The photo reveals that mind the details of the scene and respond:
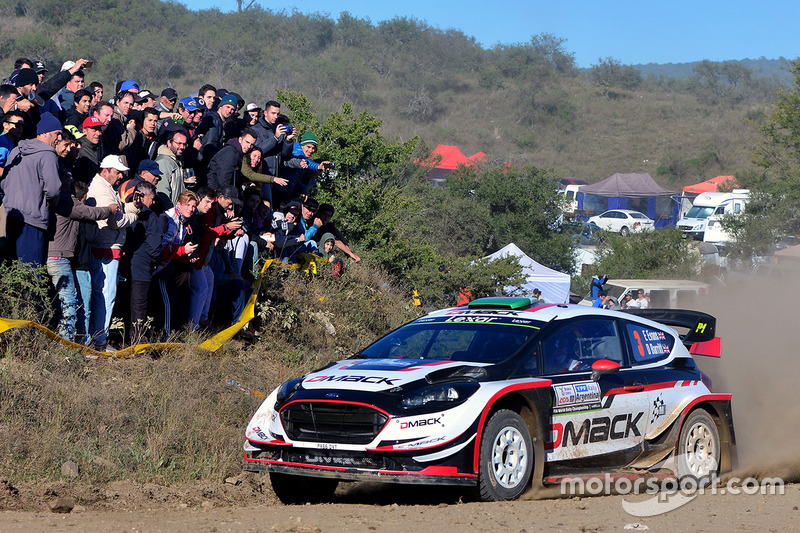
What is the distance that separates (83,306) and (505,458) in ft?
14.9

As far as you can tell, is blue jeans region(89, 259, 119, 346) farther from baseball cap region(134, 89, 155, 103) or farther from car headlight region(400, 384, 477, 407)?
car headlight region(400, 384, 477, 407)

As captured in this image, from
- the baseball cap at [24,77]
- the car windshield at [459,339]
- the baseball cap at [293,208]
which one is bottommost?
the car windshield at [459,339]

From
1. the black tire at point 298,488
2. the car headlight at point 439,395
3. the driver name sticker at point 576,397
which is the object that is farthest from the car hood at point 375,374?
the black tire at point 298,488

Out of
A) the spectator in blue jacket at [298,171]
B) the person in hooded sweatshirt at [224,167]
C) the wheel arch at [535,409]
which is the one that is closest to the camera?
the wheel arch at [535,409]

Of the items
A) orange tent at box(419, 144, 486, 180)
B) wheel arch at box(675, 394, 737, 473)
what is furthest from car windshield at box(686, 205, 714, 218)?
wheel arch at box(675, 394, 737, 473)

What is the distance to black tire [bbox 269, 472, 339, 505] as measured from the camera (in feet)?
23.9

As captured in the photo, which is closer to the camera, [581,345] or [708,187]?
[581,345]

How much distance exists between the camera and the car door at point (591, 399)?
7.37 m

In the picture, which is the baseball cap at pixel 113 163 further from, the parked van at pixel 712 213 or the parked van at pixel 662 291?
the parked van at pixel 712 213

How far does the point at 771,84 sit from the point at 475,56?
4507cm

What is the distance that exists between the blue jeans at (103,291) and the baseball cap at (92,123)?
5.21ft

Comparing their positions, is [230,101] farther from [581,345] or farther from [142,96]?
[581,345]

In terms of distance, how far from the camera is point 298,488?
734 cm

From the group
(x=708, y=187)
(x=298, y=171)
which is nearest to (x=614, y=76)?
(x=708, y=187)
